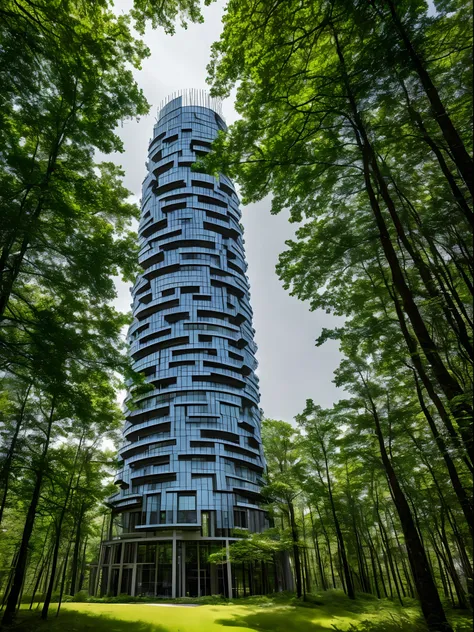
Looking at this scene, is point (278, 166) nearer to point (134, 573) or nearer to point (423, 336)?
point (423, 336)

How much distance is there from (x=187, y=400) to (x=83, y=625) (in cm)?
2748

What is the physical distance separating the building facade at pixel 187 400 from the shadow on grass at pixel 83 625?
2088cm

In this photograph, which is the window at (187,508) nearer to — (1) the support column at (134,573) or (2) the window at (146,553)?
(2) the window at (146,553)

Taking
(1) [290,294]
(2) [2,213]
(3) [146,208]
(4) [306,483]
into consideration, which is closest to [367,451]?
(4) [306,483]

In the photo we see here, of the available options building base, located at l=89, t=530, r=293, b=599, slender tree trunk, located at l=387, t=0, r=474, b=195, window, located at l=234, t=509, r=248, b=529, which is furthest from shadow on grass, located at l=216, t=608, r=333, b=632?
window, located at l=234, t=509, r=248, b=529

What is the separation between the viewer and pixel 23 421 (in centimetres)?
1720

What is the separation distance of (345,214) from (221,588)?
3518 centimetres

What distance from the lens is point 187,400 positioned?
3956cm

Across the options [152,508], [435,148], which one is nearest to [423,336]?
[435,148]

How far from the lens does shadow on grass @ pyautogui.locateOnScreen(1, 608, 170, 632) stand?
11398mm

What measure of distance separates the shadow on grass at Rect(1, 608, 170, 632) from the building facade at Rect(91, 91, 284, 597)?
2088 cm

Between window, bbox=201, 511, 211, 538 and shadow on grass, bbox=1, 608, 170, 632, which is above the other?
window, bbox=201, 511, 211, 538

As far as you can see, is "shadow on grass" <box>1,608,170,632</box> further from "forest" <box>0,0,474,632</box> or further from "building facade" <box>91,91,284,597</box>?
"building facade" <box>91,91,284,597</box>

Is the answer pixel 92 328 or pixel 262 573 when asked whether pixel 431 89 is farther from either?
pixel 262 573
